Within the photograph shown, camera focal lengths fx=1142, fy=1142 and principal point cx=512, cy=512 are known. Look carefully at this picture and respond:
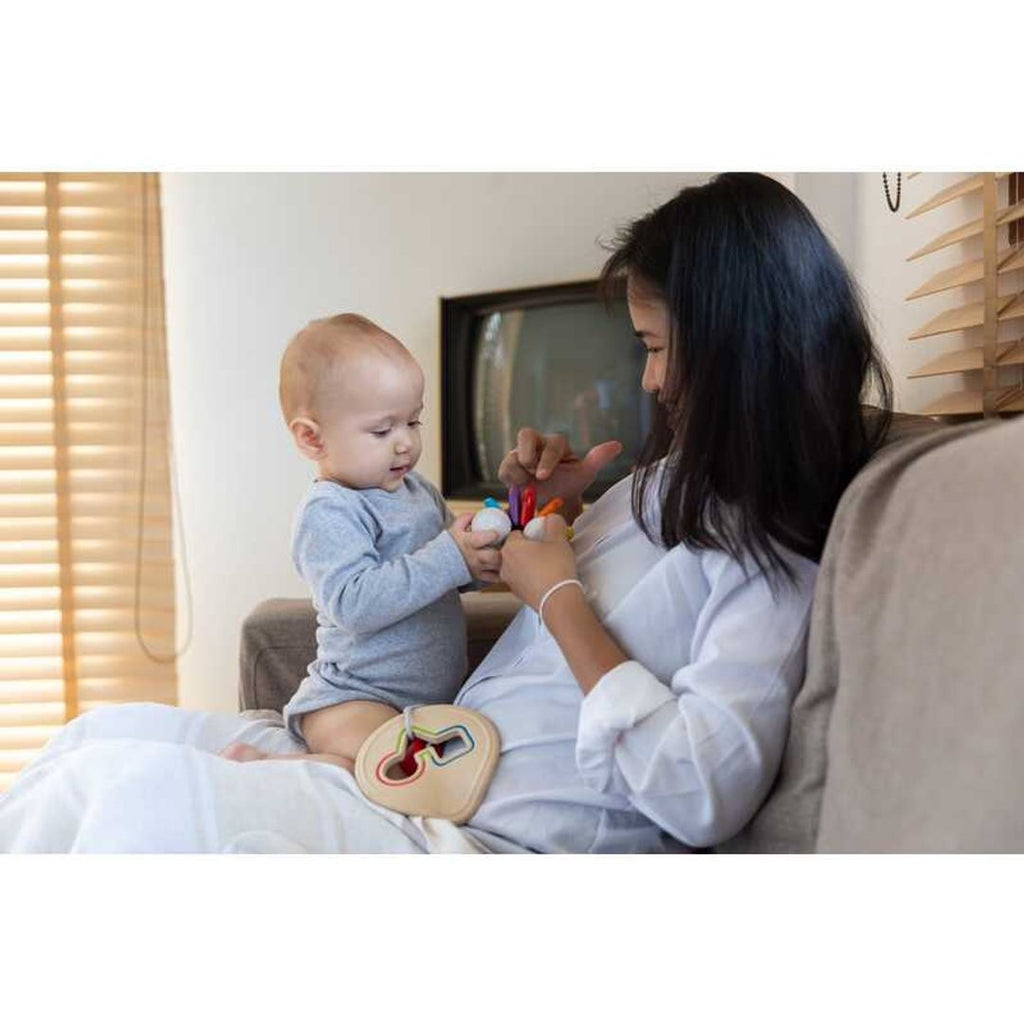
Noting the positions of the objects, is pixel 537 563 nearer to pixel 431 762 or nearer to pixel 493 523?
pixel 493 523

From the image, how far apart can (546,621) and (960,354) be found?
1.68 feet

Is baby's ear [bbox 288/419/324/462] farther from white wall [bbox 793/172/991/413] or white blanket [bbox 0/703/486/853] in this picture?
white wall [bbox 793/172/991/413]

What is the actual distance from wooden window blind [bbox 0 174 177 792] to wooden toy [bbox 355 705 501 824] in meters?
0.45

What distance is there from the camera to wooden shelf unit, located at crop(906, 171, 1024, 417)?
108cm

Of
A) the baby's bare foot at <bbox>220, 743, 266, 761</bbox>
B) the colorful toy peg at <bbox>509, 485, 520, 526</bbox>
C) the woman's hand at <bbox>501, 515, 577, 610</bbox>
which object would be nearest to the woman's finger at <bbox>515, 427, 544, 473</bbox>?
the colorful toy peg at <bbox>509, 485, 520, 526</bbox>

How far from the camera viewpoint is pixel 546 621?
0.95 metres

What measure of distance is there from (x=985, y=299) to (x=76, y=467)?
3.36ft

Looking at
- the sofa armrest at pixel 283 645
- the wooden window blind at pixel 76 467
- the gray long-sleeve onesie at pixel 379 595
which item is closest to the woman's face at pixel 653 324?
the gray long-sleeve onesie at pixel 379 595

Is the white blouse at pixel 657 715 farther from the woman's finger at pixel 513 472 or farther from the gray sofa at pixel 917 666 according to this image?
the woman's finger at pixel 513 472

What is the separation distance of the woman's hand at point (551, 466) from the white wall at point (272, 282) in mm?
309

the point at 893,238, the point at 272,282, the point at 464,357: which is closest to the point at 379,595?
the point at 893,238

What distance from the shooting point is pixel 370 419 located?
1087 mm
